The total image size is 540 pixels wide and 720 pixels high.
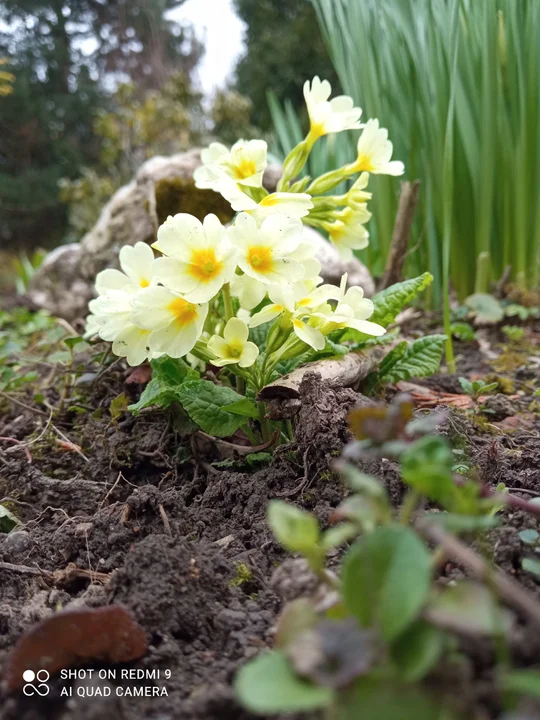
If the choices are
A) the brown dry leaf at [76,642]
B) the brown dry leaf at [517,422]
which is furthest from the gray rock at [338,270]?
the brown dry leaf at [76,642]

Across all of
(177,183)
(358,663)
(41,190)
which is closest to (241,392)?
(358,663)

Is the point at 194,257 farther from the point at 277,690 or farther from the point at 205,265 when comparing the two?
the point at 277,690

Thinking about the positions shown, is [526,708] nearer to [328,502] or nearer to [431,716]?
[431,716]

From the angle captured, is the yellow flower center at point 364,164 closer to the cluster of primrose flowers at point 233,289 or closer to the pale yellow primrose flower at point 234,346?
the cluster of primrose flowers at point 233,289

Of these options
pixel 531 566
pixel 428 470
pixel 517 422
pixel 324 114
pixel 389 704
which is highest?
pixel 324 114

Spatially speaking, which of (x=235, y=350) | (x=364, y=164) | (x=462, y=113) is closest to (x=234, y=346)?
(x=235, y=350)

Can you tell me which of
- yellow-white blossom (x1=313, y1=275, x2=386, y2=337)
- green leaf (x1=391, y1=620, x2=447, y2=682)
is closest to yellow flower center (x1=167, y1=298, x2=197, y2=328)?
yellow-white blossom (x1=313, y1=275, x2=386, y2=337)

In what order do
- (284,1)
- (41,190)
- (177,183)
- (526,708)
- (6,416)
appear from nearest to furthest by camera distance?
1. (526,708)
2. (6,416)
3. (177,183)
4. (284,1)
5. (41,190)

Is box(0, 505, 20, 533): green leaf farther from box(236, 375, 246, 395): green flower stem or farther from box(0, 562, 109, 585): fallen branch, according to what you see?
box(236, 375, 246, 395): green flower stem
